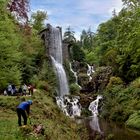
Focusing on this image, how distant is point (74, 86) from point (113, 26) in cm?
2920

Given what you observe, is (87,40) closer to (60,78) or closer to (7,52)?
(60,78)

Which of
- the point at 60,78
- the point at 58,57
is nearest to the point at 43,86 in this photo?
the point at 60,78

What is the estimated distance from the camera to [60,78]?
58.4 m

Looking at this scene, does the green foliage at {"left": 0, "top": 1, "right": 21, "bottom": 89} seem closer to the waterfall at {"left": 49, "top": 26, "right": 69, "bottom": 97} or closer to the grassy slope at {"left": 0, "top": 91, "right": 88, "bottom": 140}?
the grassy slope at {"left": 0, "top": 91, "right": 88, "bottom": 140}

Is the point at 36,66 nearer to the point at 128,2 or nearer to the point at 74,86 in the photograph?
the point at 74,86

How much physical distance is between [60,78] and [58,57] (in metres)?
7.25

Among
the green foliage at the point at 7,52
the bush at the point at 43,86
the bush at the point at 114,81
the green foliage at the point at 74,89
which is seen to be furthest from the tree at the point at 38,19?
the green foliage at the point at 7,52

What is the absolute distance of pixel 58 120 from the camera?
26.6m

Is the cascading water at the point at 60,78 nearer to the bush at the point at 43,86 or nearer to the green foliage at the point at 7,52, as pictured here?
the bush at the point at 43,86

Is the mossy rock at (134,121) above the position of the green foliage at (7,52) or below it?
below

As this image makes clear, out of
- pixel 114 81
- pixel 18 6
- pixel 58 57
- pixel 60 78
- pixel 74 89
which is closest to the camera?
pixel 18 6

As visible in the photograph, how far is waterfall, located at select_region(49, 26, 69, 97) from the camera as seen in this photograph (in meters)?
57.9

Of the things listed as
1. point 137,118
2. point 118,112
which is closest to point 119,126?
point 137,118

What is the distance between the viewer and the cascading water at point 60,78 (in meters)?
50.4
